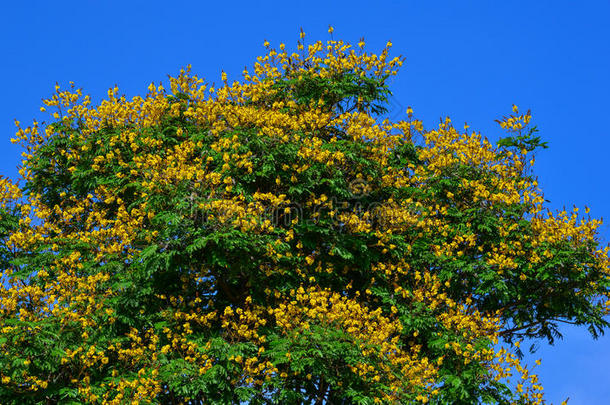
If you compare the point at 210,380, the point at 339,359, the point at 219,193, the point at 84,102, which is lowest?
the point at 210,380

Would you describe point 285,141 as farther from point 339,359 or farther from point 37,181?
point 37,181

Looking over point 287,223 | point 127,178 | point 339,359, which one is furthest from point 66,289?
point 339,359

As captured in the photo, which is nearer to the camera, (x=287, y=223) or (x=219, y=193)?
(x=219, y=193)

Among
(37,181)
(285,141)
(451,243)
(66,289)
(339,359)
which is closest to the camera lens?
(339,359)

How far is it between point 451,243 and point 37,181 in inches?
454

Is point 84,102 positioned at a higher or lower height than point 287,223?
higher

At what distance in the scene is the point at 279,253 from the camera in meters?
13.9

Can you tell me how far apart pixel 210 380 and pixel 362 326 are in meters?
3.60

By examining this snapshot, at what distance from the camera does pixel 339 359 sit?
13.3 metres

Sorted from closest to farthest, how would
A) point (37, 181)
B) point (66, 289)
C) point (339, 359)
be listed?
point (339, 359) → point (66, 289) → point (37, 181)

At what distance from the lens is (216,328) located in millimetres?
14391

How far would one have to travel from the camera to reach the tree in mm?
13000

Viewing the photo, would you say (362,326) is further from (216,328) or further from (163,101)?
(163,101)

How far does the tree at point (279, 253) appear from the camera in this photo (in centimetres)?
1300
